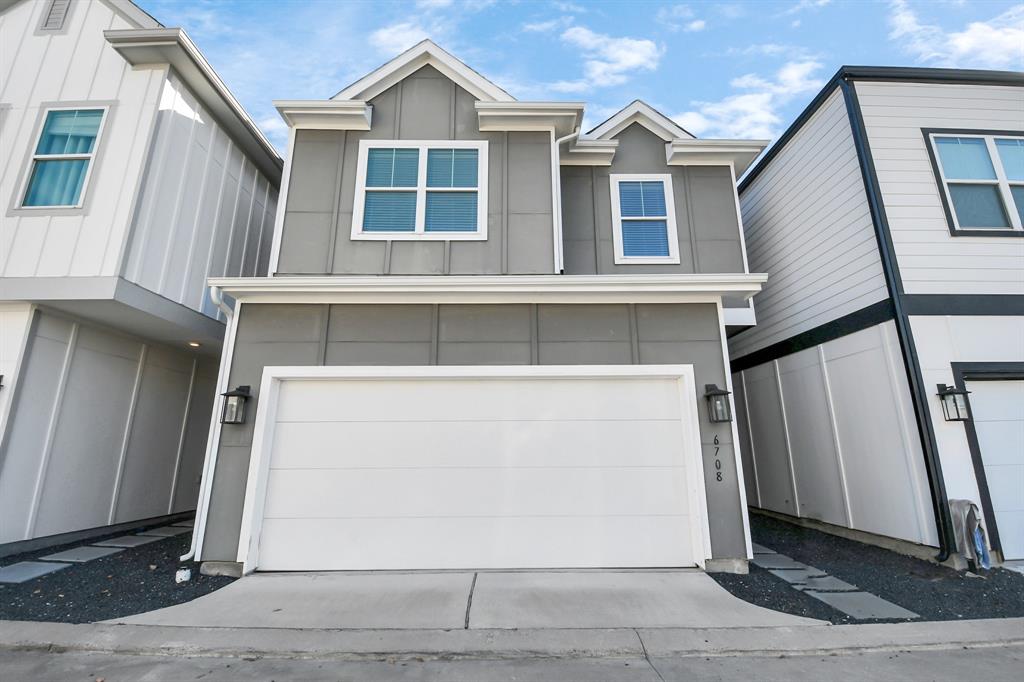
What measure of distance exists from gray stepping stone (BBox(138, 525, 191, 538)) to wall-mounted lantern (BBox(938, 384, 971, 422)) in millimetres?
9481

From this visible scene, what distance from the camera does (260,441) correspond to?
449 cm

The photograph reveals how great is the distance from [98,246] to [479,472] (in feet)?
16.6

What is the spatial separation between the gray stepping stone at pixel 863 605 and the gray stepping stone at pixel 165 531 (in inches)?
300

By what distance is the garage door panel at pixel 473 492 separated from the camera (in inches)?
178

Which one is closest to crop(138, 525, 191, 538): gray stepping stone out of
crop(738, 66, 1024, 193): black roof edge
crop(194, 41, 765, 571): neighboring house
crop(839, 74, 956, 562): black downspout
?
crop(194, 41, 765, 571): neighboring house

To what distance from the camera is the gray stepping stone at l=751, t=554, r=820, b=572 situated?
4.65m

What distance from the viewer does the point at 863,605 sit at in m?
3.64

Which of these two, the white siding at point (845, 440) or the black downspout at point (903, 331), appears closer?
the black downspout at point (903, 331)

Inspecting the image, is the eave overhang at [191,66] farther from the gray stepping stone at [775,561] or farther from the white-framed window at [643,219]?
the gray stepping stone at [775,561]

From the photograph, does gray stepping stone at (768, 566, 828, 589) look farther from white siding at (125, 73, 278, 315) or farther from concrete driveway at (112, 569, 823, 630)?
white siding at (125, 73, 278, 315)

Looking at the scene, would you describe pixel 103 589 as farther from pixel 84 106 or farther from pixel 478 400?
pixel 84 106

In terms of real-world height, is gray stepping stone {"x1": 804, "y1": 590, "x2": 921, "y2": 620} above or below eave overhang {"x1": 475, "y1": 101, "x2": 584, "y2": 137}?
below

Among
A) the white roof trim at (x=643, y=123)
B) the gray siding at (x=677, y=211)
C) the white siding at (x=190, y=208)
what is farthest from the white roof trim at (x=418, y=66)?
the white siding at (x=190, y=208)

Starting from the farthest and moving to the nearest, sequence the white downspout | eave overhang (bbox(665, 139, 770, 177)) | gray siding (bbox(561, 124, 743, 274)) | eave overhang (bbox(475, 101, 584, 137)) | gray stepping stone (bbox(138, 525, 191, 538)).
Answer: eave overhang (bbox(665, 139, 770, 177)) → gray siding (bbox(561, 124, 743, 274)) → gray stepping stone (bbox(138, 525, 191, 538)) → eave overhang (bbox(475, 101, 584, 137)) → the white downspout
